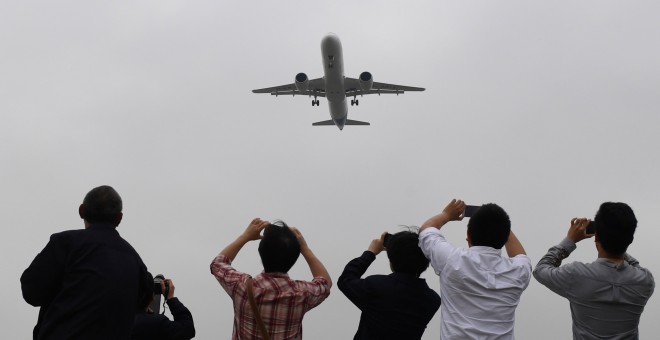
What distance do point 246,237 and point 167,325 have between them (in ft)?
3.86

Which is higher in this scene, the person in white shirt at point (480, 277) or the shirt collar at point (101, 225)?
the shirt collar at point (101, 225)

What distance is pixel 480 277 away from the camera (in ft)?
17.5

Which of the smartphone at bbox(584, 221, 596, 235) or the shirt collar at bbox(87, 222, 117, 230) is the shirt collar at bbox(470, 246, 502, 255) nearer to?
the smartphone at bbox(584, 221, 596, 235)

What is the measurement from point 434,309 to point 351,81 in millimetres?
38251

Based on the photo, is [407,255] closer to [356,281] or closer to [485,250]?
[356,281]

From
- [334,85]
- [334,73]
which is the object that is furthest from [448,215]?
[334,85]

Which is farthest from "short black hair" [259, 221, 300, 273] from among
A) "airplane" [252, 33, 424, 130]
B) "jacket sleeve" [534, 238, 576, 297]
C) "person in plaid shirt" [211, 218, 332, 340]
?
"airplane" [252, 33, 424, 130]

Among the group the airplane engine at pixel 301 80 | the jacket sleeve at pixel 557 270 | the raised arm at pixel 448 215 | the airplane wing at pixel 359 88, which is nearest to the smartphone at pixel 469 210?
the raised arm at pixel 448 215

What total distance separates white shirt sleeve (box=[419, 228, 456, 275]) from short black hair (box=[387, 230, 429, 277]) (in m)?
0.16

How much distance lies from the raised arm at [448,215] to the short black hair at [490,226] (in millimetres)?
270

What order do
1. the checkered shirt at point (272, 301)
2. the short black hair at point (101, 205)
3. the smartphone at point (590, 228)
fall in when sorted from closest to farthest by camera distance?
the checkered shirt at point (272, 301) < the short black hair at point (101, 205) < the smartphone at point (590, 228)

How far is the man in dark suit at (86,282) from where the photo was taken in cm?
498

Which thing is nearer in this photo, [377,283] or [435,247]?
[435,247]

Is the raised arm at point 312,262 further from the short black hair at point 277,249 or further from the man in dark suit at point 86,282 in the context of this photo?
the man in dark suit at point 86,282
